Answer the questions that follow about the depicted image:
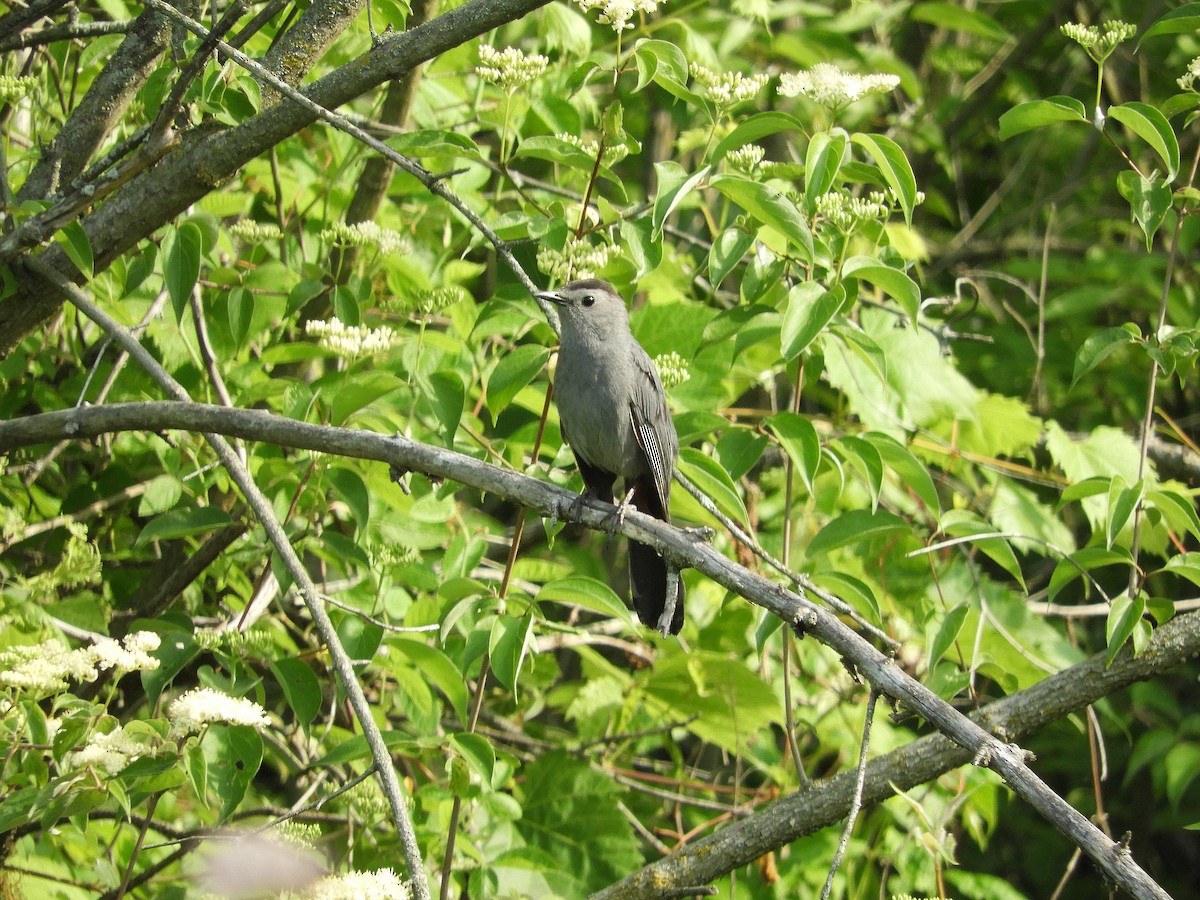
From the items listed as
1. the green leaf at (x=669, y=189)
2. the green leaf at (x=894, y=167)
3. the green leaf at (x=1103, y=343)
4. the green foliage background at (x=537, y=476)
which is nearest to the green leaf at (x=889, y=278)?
the green foliage background at (x=537, y=476)

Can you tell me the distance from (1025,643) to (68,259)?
11.6ft

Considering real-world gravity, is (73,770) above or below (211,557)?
above

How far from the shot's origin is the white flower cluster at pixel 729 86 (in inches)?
132

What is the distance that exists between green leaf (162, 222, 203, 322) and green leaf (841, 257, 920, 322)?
177 cm

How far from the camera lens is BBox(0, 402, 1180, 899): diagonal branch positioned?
197 cm

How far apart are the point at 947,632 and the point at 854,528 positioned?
40 cm

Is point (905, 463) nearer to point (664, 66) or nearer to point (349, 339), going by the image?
point (664, 66)

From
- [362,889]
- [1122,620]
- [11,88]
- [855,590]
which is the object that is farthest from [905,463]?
[11,88]

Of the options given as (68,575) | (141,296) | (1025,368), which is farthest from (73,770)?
(1025,368)

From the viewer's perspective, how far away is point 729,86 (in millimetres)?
3461

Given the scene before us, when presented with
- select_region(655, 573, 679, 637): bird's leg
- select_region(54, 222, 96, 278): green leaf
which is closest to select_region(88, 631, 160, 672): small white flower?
select_region(54, 222, 96, 278): green leaf

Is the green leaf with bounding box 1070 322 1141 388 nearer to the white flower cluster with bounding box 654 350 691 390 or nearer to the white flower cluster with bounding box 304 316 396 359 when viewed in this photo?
the white flower cluster with bounding box 654 350 691 390

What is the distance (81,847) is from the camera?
3980mm

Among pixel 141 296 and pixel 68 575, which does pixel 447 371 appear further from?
pixel 141 296
